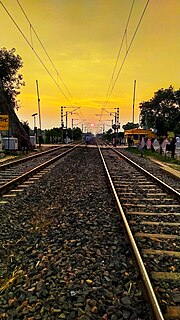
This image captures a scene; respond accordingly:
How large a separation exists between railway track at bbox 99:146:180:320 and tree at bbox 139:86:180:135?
72.7 meters

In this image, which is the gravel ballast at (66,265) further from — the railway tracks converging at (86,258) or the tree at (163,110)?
the tree at (163,110)

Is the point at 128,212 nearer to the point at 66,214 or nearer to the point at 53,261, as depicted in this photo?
the point at 66,214

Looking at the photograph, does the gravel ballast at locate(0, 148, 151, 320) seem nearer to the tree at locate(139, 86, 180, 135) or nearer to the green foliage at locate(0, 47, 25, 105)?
the green foliage at locate(0, 47, 25, 105)

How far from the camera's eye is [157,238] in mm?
5125

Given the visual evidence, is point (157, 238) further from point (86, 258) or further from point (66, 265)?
point (66, 265)

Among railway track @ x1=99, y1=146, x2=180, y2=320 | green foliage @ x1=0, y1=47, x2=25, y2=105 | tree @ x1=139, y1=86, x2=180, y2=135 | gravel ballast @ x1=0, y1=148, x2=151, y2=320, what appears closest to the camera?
gravel ballast @ x1=0, y1=148, x2=151, y2=320

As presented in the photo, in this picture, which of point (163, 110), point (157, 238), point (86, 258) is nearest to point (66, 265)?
point (86, 258)

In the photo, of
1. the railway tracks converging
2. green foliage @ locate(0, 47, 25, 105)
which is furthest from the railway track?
green foliage @ locate(0, 47, 25, 105)

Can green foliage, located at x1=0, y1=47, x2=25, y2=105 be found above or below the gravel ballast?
above

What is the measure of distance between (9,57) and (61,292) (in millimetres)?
43464

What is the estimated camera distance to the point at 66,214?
6.54 meters

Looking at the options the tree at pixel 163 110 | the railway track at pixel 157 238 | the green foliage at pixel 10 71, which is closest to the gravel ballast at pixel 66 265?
the railway track at pixel 157 238

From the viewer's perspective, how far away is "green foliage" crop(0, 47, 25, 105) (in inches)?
1672

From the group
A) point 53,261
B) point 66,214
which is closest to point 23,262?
point 53,261
